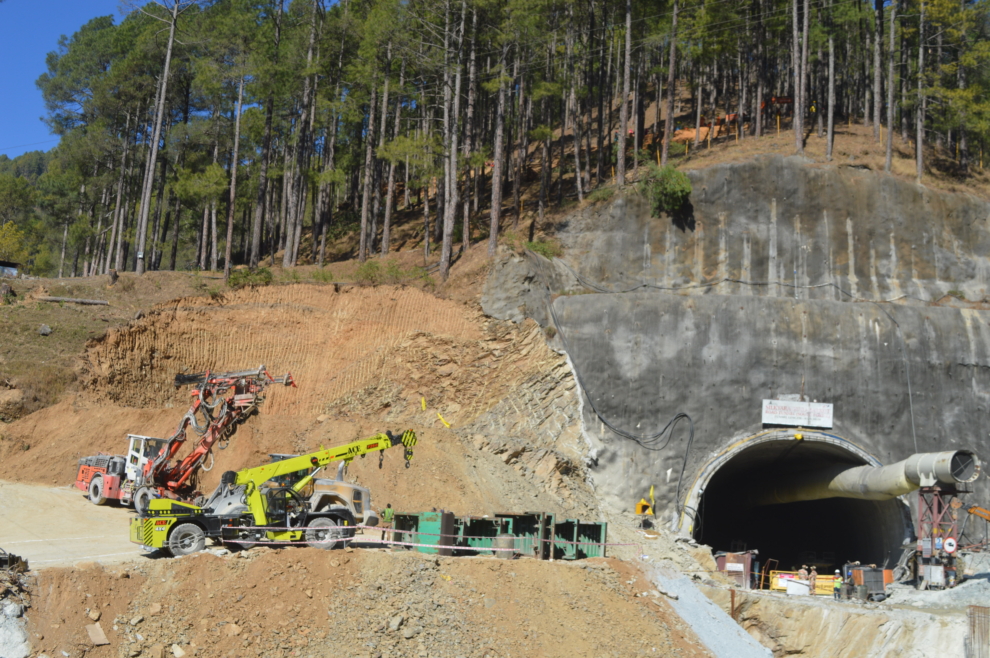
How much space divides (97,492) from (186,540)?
337 inches

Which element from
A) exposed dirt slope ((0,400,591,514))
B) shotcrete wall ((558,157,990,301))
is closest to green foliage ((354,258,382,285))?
exposed dirt slope ((0,400,591,514))

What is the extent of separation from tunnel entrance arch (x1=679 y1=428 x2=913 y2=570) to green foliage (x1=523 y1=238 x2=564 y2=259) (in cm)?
1139

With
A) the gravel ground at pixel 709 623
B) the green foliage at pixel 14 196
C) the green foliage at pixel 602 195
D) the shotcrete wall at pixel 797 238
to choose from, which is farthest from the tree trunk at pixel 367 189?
the green foliage at pixel 14 196

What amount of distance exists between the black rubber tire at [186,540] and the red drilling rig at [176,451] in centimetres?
482

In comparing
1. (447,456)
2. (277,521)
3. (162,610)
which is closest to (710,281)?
(447,456)

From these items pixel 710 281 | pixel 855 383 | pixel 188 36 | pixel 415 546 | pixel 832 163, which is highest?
pixel 188 36

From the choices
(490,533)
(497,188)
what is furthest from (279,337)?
(490,533)

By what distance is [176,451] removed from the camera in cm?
2512

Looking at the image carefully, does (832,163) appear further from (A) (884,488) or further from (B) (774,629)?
(B) (774,629)

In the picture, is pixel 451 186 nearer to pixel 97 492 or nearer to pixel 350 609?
pixel 97 492

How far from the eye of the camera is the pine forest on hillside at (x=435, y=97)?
37.8 meters

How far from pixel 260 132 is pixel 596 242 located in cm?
1644

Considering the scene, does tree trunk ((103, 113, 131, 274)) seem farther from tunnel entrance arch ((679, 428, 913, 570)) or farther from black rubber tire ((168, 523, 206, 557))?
tunnel entrance arch ((679, 428, 913, 570))

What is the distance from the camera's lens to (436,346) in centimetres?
3172
